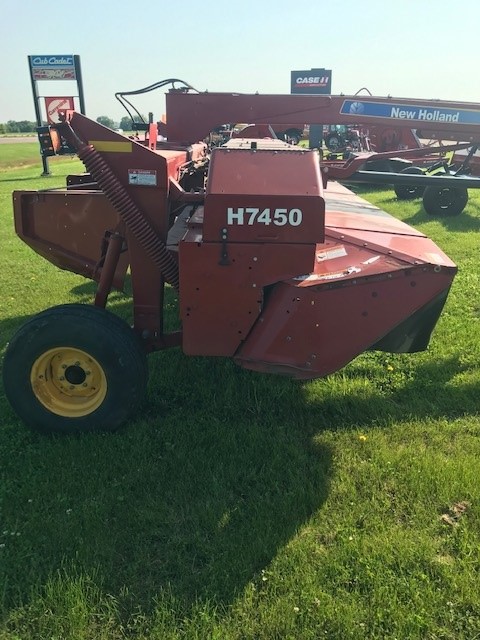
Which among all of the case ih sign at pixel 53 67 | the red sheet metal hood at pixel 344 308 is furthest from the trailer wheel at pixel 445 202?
the case ih sign at pixel 53 67

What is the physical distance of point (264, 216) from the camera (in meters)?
2.94

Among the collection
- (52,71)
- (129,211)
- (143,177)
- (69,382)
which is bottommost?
(69,382)

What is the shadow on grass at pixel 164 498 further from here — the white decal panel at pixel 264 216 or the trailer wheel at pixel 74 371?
the white decal panel at pixel 264 216

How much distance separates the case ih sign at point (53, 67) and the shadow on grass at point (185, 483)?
790 inches

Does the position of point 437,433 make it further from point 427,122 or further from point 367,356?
point 427,122

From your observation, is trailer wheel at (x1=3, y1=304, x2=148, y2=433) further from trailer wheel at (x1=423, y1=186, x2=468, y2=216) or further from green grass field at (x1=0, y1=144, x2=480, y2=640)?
trailer wheel at (x1=423, y1=186, x2=468, y2=216)

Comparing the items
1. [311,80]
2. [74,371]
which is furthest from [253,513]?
[311,80]

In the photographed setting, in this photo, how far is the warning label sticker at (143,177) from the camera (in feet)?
10.8

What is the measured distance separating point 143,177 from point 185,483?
1.77 meters

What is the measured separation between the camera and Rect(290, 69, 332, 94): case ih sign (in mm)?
35406

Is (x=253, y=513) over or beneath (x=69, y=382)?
beneath

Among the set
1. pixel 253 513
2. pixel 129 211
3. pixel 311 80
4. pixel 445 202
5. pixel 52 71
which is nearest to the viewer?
pixel 253 513

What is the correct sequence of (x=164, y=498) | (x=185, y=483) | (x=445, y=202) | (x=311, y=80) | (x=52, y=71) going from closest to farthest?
(x=164, y=498) → (x=185, y=483) → (x=445, y=202) → (x=52, y=71) → (x=311, y=80)

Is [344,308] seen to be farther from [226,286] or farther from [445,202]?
[445,202]
